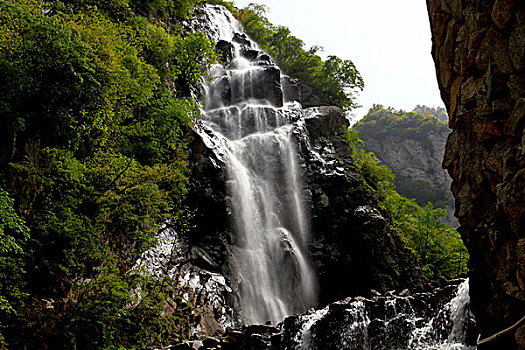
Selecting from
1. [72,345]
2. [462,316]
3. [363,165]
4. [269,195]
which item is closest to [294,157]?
[269,195]

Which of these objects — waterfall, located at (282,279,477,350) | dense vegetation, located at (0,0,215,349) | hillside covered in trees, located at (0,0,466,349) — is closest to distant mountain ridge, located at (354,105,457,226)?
waterfall, located at (282,279,477,350)

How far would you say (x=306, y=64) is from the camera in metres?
30.3

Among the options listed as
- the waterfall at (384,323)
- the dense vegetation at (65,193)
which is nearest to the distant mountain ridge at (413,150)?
the waterfall at (384,323)

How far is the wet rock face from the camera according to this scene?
15.9 feet

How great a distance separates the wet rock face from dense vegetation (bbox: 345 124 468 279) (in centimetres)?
1346

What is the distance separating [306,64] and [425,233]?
1794 cm

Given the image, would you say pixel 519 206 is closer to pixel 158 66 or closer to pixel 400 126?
pixel 158 66

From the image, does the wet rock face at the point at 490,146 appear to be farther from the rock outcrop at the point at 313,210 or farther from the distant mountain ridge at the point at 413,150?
the distant mountain ridge at the point at 413,150

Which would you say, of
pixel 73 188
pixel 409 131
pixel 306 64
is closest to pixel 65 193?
pixel 73 188

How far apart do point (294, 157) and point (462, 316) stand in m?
12.6

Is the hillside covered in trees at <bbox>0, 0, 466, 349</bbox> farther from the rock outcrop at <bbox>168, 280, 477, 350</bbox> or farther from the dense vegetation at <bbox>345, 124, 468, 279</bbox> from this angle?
the dense vegetation at <bbox>345, 124, 468, 279</bbox>

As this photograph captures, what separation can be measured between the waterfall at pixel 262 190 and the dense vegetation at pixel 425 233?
5330 millimetres

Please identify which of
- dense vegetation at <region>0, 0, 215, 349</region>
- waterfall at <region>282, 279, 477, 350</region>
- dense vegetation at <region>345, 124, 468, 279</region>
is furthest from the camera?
dense vegetation at <region>345, 124, 468, 279</region>

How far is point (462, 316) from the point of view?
805 centimetres
